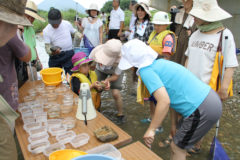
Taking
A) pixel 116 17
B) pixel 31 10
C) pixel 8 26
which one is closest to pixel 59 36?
pixel 31 10

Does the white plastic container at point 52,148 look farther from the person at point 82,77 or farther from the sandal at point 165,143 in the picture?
the sandal at point 165,143

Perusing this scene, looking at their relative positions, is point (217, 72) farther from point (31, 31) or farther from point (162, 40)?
point (31, 31)

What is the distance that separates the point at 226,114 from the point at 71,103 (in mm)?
3037

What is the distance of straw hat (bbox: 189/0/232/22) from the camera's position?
72.5 inches

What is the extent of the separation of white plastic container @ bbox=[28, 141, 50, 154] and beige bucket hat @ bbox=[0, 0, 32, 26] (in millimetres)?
884

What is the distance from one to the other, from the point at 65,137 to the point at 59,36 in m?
2.85

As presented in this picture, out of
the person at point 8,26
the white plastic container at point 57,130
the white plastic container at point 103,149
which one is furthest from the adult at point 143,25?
the person at point 8,26

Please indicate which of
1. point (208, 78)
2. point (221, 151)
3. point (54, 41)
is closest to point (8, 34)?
point (208, 78)

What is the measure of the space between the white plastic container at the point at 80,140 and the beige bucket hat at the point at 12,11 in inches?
35.7

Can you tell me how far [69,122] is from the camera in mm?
1599

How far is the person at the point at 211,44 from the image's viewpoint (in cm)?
182

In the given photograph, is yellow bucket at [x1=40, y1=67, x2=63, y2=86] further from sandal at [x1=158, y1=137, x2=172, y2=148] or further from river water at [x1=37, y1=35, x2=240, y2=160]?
sandal at [x1=158, y1=137, x2=172, y2=148]

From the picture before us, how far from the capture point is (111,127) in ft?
5.17

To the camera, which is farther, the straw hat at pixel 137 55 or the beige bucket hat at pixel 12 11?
the straw hat at pixel 137 55
